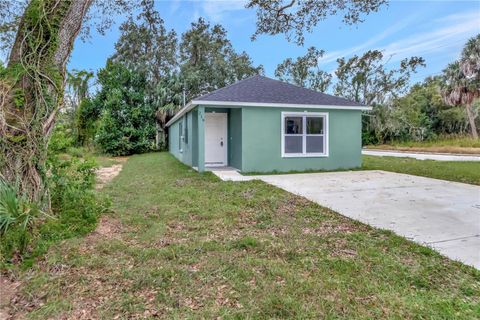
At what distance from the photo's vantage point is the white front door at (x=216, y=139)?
12.5 meters

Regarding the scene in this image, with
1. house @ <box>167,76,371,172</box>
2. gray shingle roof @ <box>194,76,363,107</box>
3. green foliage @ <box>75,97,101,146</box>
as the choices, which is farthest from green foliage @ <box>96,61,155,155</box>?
gray shingle roof @ <box>194,76,363,107</box>

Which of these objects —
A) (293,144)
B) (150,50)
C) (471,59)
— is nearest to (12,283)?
(293,144)

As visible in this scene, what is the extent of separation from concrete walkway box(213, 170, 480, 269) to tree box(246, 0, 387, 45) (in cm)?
424

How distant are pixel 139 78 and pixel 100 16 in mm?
15527

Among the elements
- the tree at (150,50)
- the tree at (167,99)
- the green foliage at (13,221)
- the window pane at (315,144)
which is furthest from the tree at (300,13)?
the tree at (150,50)

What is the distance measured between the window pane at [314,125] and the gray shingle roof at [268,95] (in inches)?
23.4

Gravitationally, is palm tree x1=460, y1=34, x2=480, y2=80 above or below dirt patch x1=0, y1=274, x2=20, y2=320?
above

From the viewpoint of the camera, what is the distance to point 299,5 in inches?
320

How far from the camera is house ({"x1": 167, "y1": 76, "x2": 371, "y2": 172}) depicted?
10.6 meters

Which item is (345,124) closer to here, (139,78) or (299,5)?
(299,5)

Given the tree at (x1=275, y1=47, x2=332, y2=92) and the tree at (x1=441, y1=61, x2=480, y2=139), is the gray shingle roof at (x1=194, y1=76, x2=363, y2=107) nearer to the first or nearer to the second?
the tree at (x1=441, y1=61, x2=480, y2=139)

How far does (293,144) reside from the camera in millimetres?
11180

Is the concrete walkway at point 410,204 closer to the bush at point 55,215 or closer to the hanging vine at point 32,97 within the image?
the bush at point 55,215

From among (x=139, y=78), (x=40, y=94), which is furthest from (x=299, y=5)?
(x=139, y=78)
